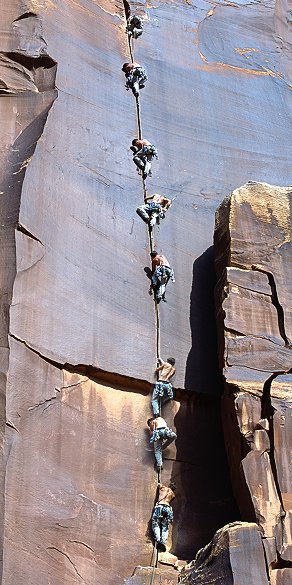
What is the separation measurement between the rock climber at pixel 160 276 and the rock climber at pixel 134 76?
6.30 ft

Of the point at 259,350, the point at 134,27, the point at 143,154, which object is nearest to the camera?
the point at 259,350

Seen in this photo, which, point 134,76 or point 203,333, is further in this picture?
point 134,76

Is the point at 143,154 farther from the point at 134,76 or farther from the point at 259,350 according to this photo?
the point at 259,350

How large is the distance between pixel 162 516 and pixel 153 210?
2.34 m

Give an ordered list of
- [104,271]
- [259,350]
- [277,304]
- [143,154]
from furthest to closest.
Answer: [143,154] → [104,271] → [277,304] → [259,350]

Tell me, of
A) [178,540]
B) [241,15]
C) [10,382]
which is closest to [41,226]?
[10,382]

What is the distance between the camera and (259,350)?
573 cm

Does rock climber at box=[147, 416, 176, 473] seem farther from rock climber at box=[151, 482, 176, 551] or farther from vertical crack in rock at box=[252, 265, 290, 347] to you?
vertical crack in rock at box=[252, 265, 290, 347]

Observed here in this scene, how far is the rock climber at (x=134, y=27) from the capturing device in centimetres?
857

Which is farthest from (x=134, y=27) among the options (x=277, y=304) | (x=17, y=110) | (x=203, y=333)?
(x=277, y=304)

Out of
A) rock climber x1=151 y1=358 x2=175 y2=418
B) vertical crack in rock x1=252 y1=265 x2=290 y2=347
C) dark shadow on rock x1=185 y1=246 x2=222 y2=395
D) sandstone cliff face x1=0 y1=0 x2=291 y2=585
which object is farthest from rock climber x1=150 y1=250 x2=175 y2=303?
vertical crack in rock x1=252 y1=265 x2=290 y2=347

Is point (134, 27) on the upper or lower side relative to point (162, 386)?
upper

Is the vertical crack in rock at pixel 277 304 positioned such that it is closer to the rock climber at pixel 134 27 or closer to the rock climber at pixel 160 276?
the rock climber at pixel 160 276

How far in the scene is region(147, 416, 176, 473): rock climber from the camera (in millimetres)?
5836
